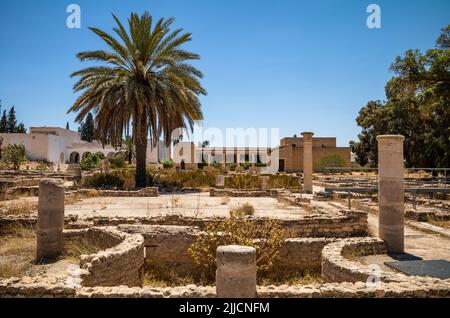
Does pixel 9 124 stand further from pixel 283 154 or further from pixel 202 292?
pixel 202 292

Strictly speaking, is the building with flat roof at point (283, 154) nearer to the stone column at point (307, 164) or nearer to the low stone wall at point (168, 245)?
the stone column at point (307, 164)

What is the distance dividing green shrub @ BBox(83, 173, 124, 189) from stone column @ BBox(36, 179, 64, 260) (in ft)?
45.8

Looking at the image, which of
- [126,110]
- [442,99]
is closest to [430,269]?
[126,110]

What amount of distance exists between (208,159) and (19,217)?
51.8 metres

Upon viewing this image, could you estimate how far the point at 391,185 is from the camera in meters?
8.35

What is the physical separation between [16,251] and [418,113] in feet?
107

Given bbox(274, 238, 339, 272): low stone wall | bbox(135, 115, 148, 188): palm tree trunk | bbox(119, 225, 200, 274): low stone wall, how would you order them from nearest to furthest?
bbox(274, 238, 339, 272): low stone wall → bbox(119, 225, 200, 274): low stone wall → bbox(135, 115, 148, 188): palm tree trunk

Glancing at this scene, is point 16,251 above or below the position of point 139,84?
below

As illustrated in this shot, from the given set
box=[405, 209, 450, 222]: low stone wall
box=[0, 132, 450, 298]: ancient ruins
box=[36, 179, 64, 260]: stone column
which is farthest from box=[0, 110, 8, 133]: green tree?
box=[405, 209, 450, 222]: low stone wall

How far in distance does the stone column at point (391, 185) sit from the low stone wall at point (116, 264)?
5.32 meters

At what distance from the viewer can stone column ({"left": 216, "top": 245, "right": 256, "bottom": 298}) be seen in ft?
14.4

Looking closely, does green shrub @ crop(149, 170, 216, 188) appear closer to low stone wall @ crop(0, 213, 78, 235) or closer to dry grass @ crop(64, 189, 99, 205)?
dry grass @ crop(64, 189, 99, 205)

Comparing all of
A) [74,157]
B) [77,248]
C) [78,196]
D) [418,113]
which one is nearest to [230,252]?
[77,248]
